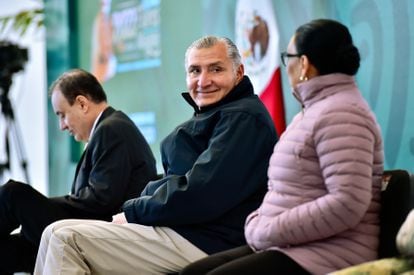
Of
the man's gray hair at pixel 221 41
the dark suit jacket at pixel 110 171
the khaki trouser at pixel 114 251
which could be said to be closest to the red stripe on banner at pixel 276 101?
the dark suit jacket at pixel 110 171

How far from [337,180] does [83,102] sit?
1.59 m

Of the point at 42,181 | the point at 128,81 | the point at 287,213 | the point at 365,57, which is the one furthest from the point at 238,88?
the point at 42,181

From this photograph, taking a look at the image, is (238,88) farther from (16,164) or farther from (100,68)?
(16,164)

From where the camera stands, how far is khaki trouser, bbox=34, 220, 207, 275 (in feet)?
7.42

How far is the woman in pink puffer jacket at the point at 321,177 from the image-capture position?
5.69 feet

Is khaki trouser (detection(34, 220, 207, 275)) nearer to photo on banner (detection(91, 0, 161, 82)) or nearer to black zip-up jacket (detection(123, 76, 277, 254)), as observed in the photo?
black zip-up jacket (detection(123, 76, 277, 254))

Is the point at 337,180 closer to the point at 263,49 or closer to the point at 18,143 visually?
the point at 263,49

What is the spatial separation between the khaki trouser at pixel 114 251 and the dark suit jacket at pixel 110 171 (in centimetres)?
42

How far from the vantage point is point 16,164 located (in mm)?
6711

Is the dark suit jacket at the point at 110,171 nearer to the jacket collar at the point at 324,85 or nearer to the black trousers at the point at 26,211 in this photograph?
the black trousers at the point at 26,211

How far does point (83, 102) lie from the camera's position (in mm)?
3023

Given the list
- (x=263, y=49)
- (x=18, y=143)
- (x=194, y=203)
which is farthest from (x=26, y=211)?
(x=18, y=143)

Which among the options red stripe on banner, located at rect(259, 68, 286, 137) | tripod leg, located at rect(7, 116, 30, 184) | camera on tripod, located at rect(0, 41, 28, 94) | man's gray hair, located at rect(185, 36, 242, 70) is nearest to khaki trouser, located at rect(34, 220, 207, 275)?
man's gray hair, located at rect(185, 36, 242, 70)

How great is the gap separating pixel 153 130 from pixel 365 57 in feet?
6.25
